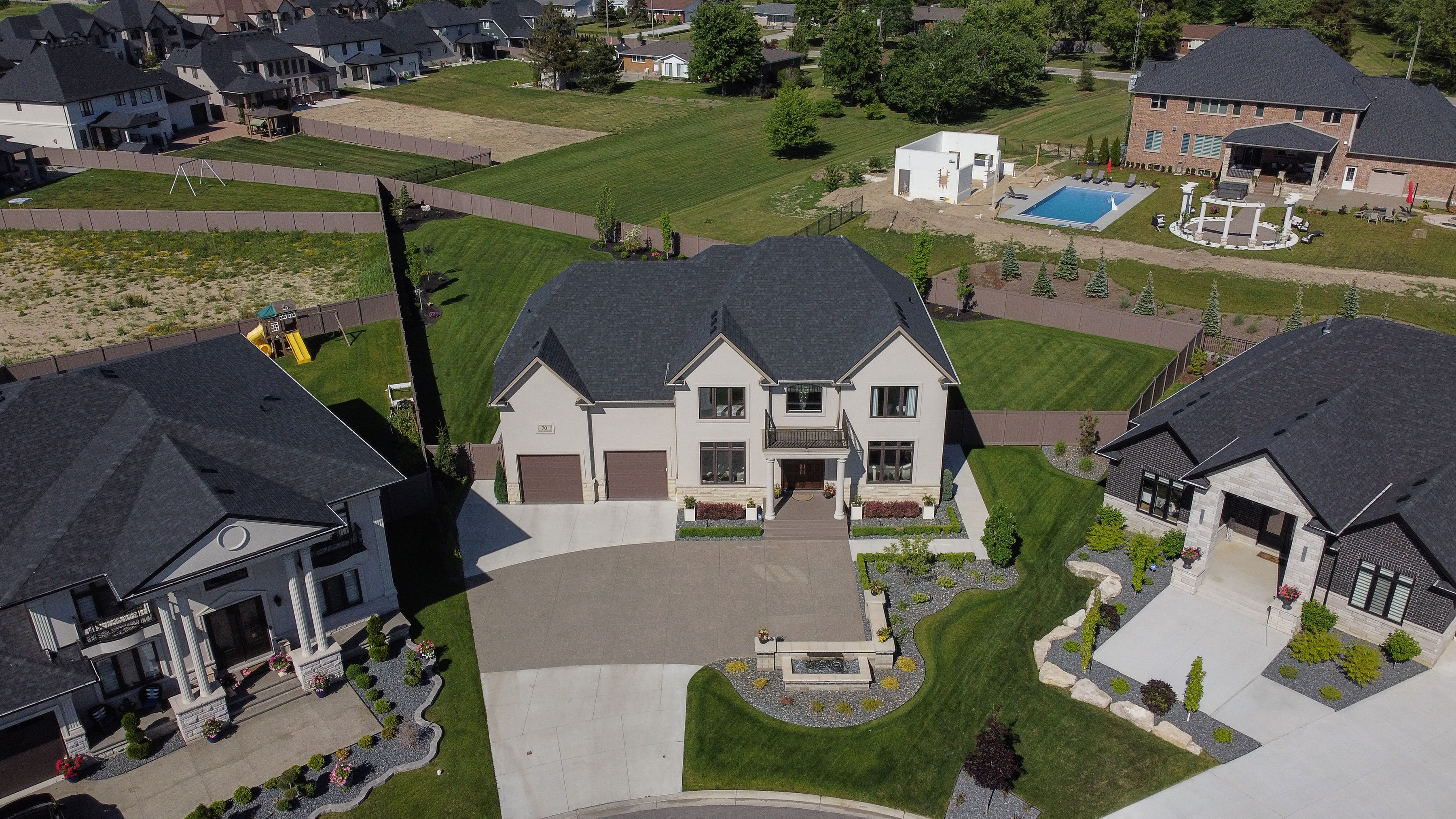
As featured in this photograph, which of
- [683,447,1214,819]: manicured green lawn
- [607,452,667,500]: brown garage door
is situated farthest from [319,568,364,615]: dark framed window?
[683,447,1214,819]: manicured green lawn

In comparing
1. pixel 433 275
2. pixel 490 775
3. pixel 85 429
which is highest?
pixel 85 429

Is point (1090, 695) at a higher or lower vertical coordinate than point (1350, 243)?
lower

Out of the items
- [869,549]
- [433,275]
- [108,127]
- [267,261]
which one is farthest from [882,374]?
[108,127]

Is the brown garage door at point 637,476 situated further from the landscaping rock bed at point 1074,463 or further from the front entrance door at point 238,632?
the landscaping rock bed at point 1074,463

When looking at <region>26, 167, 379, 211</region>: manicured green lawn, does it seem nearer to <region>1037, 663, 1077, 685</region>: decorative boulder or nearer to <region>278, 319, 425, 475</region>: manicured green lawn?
<region>278, 319, 425, 475</region>: manicured green lawn

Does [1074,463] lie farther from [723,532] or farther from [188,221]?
[188,221]

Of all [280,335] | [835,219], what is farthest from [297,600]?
[835,219]

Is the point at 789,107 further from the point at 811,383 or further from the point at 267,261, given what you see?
the point at 811,383
